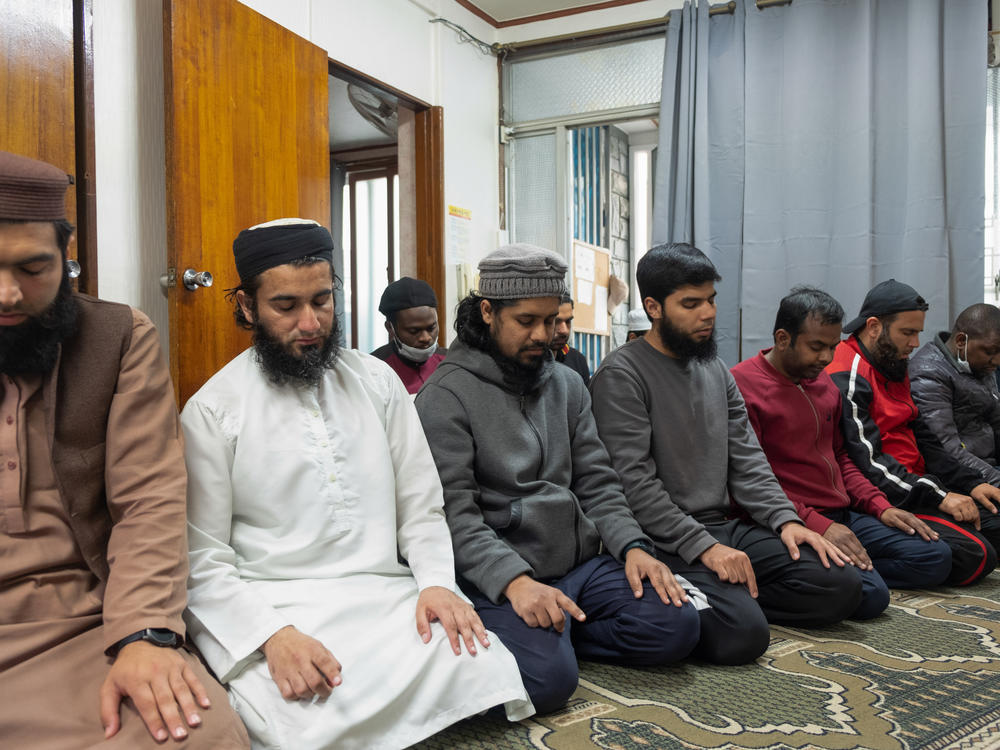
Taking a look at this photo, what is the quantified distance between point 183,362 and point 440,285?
2192mm

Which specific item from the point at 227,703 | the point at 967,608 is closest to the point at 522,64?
the point at 967,608

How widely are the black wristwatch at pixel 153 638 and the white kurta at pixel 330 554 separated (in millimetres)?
156

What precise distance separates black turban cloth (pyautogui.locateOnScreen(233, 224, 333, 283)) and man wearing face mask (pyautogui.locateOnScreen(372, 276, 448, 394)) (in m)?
1.89

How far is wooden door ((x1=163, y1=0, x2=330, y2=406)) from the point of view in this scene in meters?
3.16

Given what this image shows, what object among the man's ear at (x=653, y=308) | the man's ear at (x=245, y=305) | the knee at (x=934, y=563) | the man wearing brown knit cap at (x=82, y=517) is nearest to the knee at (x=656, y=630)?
the man's ear at (x=653, y=308)

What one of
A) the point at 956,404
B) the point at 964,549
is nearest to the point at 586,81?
the point at 956,404

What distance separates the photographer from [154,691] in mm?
1390

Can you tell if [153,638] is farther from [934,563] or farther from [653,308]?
[934,563]

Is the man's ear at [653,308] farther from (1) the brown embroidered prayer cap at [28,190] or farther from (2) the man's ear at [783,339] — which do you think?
(1) the brown embroidered prayer cap at [28,190]

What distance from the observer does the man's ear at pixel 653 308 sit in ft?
8.81

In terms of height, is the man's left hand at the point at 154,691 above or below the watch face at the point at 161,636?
below

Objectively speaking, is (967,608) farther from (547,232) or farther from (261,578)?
(547,232)

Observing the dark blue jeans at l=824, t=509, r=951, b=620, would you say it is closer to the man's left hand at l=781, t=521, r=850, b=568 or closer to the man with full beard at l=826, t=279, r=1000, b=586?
the man with full beard at l=826, t=279, r=1000, b=586

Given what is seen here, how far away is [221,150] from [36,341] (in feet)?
6.63
